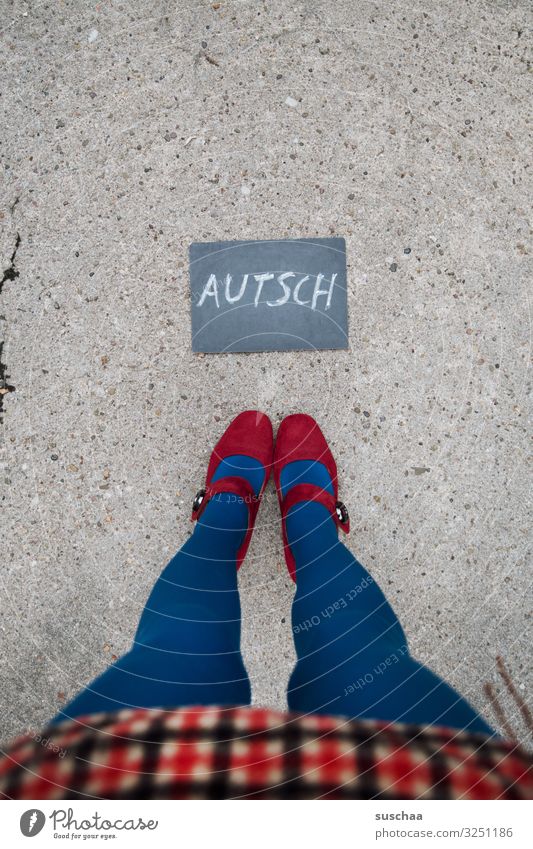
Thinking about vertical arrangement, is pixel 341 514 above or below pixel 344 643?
above

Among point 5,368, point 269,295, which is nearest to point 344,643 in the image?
point 269,295

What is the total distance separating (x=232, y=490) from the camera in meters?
0.99

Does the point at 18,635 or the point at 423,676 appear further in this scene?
the point at 18,635

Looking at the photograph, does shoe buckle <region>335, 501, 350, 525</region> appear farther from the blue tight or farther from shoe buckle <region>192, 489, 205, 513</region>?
shoe buckle <region>192, 489, 205, 513</region>

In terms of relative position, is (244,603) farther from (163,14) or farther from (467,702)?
(163,14)

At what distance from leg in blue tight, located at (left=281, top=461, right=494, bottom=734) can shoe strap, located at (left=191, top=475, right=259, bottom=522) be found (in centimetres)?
7

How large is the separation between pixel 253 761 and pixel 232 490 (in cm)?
44

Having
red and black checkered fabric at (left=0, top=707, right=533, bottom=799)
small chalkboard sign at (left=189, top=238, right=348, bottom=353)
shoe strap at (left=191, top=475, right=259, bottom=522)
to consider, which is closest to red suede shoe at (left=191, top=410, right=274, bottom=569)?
shoe strap at (left=191, top=475, right=259, bottom=522)

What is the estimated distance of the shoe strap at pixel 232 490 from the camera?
99cm

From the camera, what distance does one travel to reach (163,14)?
102cm

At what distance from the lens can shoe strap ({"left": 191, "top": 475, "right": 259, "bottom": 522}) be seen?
0.99 metres

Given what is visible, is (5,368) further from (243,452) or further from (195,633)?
(195,633)
